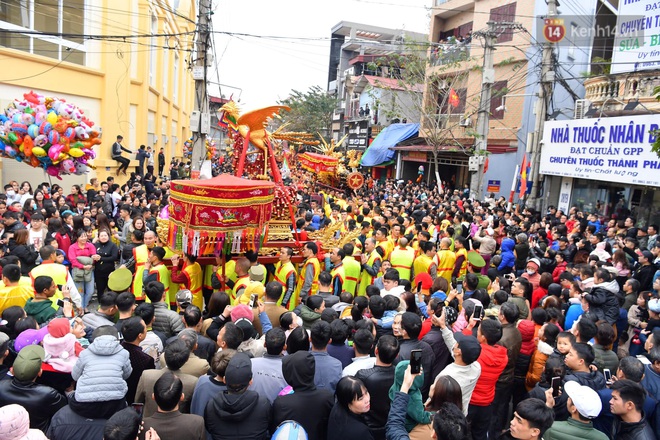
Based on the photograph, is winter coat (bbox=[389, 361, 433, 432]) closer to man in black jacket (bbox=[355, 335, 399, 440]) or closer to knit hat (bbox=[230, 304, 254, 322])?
man in black jacket (bbox=[355, 335, 399, 440])

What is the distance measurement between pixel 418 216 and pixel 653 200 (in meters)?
5.74

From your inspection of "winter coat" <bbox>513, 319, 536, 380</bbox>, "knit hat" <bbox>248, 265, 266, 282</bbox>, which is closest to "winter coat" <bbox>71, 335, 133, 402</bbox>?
"knit hat" <bbox>248, 265, 266, 282</bbox>

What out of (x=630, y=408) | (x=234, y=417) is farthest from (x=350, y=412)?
(x=630, y=408)

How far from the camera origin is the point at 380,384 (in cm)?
345

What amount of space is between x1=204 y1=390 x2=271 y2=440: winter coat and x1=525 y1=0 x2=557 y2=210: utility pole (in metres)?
12.6

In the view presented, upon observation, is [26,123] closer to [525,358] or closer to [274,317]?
[274,317]

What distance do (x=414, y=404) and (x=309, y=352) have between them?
80 cm

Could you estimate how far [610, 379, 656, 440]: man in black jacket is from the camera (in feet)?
10.7

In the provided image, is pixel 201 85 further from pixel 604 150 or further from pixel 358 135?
pixel 358 135

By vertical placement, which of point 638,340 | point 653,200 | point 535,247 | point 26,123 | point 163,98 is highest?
point 163,98

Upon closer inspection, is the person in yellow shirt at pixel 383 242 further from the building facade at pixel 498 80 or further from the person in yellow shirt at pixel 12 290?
the building facade at pixel 498 80

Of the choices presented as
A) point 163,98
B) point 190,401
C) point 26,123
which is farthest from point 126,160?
point 190,401

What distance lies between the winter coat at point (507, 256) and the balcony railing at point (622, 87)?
6.36 metres

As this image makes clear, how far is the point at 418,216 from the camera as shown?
38.2 ft
